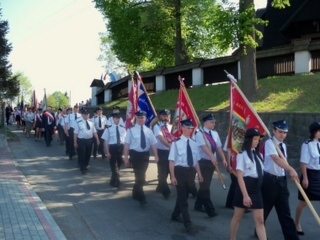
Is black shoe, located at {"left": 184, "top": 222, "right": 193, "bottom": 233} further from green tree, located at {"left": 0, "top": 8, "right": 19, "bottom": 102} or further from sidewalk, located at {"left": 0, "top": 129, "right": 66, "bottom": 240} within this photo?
green tree, located at {"left": 0, "top": 8, "right": 19, "bottom": 102}

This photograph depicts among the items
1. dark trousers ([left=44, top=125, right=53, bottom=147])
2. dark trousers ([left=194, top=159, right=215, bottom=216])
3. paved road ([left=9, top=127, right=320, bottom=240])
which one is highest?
dark trousers ([left=44, top=125, right=53, bottom=147])

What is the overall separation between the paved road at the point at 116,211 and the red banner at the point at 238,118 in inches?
55.1

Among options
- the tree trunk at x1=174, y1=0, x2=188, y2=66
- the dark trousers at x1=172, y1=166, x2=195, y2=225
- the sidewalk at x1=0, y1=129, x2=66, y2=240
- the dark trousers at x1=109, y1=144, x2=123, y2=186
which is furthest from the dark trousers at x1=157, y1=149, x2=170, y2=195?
the tree trunk at x1=174, y1=0, x2=188, y2=66

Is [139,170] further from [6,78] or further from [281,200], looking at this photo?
[6,78]

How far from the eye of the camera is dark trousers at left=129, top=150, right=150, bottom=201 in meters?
8.77

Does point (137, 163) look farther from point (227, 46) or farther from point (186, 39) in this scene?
point (186, 39)

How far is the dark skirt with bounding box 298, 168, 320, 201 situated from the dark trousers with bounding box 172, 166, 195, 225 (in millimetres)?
1792

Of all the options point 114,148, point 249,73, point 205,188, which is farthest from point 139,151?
point 249,73

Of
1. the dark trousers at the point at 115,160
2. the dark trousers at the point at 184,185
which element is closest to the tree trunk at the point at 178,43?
the dark trousers at the point at 115,160

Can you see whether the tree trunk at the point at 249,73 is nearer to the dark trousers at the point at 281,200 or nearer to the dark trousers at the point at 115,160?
the dark trousers at the point at 115,160

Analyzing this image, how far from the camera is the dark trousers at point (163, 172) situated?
966 cm

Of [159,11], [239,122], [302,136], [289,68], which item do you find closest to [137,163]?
[239,122]

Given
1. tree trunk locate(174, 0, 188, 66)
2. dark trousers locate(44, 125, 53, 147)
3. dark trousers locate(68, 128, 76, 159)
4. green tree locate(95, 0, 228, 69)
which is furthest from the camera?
tree trunk locate(174, 0, 188, 66)

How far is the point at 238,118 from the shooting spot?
23.9 ft
